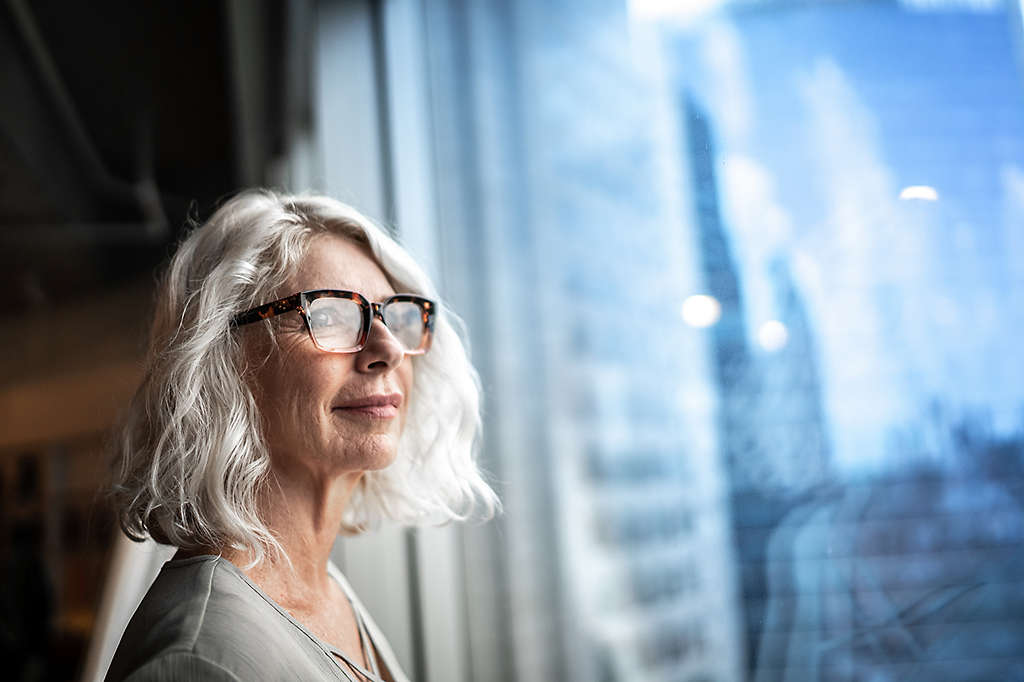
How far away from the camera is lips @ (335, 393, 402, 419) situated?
3.82ft

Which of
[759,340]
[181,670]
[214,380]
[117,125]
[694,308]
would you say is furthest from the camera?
[117,125]

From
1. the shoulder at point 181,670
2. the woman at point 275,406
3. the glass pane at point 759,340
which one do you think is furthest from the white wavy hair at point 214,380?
the glass pane at point 759,340

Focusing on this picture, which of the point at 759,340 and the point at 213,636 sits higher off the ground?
the point at 759,340

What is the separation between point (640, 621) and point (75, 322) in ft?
17.1

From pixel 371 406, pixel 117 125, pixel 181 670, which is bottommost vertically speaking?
pixel 181 670

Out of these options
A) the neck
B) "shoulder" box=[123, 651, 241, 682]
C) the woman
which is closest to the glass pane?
the woman

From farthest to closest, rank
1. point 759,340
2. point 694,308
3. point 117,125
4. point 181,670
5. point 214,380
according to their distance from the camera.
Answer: point 117,125
point 694,308
point 759,340
point 214,380
point 181,670

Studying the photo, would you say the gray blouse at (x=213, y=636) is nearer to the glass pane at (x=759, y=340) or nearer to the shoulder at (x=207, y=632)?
the shoulder at (x=207, y=632)

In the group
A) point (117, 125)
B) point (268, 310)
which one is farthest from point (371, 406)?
point (117, 125)

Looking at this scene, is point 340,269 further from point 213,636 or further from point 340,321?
point 213,636

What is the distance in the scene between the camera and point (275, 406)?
1.16m

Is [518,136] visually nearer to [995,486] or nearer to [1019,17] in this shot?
[1019,17]

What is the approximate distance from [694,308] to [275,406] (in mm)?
753

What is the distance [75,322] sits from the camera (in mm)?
5695
